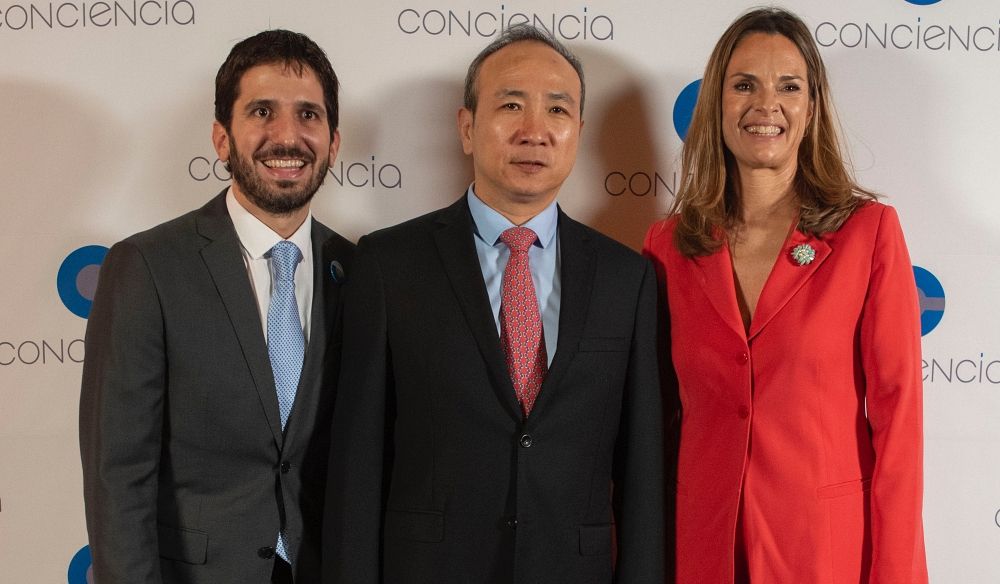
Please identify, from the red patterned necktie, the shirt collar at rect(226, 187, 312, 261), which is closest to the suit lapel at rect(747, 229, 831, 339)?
the red patterned necktie

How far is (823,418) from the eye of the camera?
214 cm

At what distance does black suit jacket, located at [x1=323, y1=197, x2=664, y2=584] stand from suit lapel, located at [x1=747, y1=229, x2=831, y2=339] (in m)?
0.29

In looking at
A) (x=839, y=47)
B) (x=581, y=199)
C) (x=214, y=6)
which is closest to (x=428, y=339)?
(x=581, y=199)

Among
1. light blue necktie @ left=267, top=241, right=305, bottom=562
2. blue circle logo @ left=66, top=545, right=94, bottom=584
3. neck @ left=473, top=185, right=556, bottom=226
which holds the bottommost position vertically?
blue circle logo @ left=66, top=545, right=94, bottom=584

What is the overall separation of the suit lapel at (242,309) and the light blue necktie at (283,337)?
0.04m

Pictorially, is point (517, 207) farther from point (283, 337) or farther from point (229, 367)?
point (229, 367)

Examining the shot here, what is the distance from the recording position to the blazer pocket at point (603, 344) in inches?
84.1

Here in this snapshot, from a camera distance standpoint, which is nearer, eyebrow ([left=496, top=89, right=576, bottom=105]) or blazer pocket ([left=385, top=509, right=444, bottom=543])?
blazer pocket ([left=385, top=509, right=444, bottom=543])

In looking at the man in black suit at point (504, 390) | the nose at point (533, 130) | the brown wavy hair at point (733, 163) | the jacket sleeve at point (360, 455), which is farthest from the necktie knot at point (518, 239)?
the brown wavy hair at point (733, 163)

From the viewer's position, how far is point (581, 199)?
9.60 feet

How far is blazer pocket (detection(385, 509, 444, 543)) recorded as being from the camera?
2.08 metres

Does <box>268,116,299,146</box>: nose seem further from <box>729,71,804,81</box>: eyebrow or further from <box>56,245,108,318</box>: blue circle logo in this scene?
<box>729,71,804,81</box>: eyebrow

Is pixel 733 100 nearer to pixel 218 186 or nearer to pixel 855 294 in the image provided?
pixel 855 294

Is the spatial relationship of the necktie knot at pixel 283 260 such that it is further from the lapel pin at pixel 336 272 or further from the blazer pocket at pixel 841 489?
the blazer pocket at pixel 841 489
